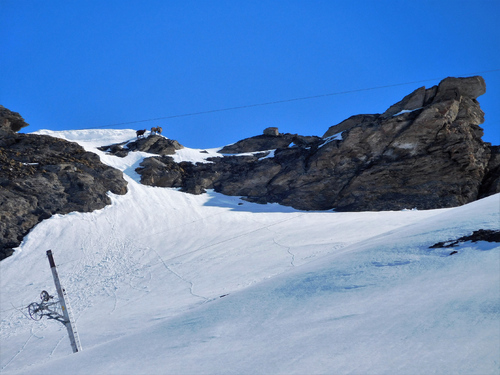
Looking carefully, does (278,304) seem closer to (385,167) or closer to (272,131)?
(385,167)

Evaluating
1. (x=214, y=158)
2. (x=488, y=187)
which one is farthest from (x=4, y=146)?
(x=488, y=187)

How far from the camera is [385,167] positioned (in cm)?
4231

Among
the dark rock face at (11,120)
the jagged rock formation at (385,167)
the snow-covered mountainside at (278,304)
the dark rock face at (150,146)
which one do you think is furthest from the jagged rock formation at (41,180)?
the dark rock face at (150,146)

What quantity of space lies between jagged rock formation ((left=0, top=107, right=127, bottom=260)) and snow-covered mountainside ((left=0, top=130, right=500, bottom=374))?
4.32 m

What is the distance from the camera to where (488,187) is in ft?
128

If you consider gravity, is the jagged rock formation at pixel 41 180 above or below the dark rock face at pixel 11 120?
below

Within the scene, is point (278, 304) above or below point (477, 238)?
below

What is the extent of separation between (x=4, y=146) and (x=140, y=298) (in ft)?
94.0

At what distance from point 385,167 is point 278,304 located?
35408mm

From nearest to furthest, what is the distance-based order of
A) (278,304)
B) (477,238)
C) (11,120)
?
1. (278,304)
2. (477,238)
3. (11,120)

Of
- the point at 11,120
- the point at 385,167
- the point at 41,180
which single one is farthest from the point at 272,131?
the point at 11,120

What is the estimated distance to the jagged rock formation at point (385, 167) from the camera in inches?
1571

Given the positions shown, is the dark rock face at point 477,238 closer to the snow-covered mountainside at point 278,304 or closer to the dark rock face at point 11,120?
the snow-covered mountainside at point 278,304

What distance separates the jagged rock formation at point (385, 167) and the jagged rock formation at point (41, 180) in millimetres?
6770
